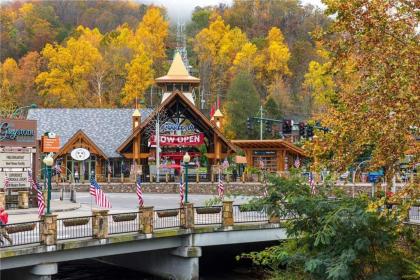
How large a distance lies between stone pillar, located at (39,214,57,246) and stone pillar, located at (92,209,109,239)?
6.13ft

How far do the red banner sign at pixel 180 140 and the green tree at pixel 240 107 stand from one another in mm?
18458

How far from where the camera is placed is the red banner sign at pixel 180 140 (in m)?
60.8

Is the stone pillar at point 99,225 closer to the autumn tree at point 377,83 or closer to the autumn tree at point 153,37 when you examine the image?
the autumn tree at point 377,83

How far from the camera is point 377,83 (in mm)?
19281

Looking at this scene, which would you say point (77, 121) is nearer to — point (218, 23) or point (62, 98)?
point (62, 98)

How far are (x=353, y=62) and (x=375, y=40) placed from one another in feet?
5.35

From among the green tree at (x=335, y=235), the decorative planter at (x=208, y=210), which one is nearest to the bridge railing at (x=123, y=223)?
the decorative planter at (x=208, y=210)

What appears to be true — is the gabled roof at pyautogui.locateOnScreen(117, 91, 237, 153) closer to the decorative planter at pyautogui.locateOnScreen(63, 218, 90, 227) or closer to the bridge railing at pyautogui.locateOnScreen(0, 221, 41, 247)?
the decorative planter at pyautogui.locateOnScreen(63, 218, 90, 227)

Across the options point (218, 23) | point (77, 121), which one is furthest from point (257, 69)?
point (77, 121)

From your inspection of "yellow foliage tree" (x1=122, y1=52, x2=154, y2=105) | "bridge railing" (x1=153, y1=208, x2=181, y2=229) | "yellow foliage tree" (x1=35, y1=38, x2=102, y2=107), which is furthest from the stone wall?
"yellow foliage tree" (x1=122, y1=52, x2=154, y2=105)

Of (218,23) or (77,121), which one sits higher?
(218,23)

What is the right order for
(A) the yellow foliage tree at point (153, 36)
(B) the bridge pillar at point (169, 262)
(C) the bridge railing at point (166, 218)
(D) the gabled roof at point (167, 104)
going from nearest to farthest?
(C) the bridge railing at point (166, 218)
(B) the bridge pillar at point (169, 262)
(D) the gabled roof at point (167, 104)
(A) the yellow foliage tree at point (153, 36)

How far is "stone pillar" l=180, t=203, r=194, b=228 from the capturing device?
2834 centimetres

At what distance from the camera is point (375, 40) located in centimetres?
1925
